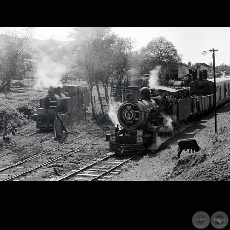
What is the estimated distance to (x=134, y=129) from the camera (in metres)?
14.4

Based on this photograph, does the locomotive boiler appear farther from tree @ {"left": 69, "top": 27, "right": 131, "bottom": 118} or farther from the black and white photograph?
tree @ {"left": 69, "top": 27, "right": 131, "bottom": 118}

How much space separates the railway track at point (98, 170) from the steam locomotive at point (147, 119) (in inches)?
29.8

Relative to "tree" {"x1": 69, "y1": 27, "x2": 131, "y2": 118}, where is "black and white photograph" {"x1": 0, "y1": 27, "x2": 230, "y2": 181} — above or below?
below

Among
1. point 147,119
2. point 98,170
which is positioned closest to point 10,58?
point 147,119

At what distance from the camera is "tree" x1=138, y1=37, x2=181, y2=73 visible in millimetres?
43312

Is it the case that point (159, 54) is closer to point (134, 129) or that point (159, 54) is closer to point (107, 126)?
point (107, 126)
